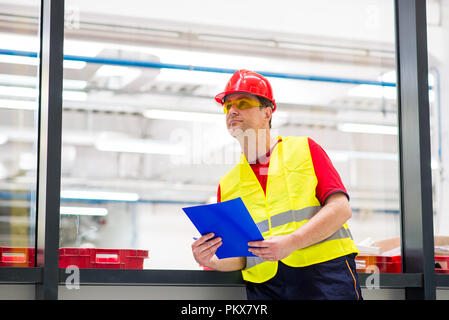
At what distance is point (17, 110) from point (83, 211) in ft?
2.25

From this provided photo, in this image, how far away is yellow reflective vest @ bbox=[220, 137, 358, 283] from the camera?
2.53 metres

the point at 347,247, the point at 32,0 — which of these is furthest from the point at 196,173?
the point at 347,247

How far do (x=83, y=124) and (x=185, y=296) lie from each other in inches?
71.5

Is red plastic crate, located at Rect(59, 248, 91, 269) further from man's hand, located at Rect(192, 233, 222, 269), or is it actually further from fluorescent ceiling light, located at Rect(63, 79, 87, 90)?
fluorescent ceiling light, located at Rect(63, 79, 87, 90)

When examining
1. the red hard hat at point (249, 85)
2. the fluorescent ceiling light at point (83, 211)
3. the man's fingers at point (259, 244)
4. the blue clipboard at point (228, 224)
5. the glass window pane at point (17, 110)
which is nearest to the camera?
the blue clipboard at point (228, 224)

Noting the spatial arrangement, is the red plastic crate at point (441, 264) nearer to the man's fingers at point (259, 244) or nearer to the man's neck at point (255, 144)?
the man's neck at point (255, 144)

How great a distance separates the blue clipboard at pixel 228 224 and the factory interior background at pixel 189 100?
3.80 feet

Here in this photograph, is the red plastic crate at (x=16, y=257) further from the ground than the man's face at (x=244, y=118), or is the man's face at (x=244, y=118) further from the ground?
the man's face at (x=244, y=118)

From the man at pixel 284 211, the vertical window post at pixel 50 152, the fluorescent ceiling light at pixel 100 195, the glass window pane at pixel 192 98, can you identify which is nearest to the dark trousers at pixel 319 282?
the man at pixel 284 211

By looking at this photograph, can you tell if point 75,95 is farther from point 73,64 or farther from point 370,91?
point 370,91

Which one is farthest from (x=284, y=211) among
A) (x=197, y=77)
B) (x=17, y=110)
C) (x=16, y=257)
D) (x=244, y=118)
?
(x=197, y=77)

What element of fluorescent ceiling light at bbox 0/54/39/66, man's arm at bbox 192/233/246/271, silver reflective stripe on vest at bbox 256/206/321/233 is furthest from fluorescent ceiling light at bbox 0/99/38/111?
silver reflective stripe on vest at bbox 256/206/321/233

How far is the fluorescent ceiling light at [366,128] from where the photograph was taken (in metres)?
4.28
